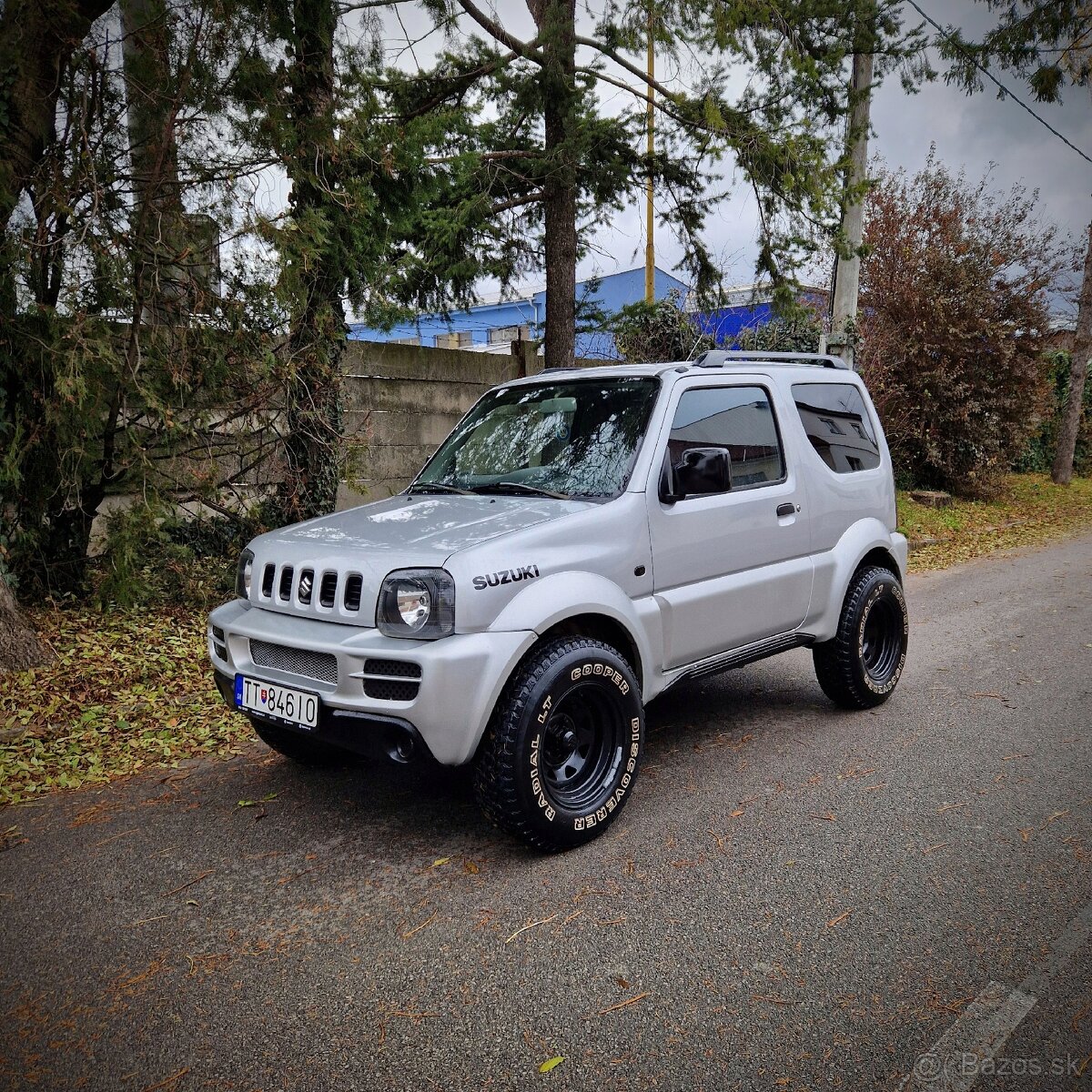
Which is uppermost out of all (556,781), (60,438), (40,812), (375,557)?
(60,438)

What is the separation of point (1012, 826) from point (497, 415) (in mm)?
3108

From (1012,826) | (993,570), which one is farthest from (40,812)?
(993,570)

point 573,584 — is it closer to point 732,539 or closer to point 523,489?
point 523,489

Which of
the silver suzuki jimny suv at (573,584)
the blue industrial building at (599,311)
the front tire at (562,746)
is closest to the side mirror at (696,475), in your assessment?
the silver suzuki jimny suv at (573,584)

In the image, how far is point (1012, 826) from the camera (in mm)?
3658

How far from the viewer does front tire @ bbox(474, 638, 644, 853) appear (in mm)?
3277

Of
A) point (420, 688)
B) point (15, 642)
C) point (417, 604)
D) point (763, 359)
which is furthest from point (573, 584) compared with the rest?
point (15, 642)

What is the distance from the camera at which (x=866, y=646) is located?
5383mm

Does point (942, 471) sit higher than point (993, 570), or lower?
higher

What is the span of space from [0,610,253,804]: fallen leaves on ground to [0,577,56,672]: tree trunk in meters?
0.07

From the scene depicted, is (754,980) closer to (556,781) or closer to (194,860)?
(556,781)

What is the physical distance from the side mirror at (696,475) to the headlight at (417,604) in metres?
1.24

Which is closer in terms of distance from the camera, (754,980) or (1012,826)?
(754,980)

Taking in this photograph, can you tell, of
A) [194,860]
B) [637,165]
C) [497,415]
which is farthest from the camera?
[637,165]
